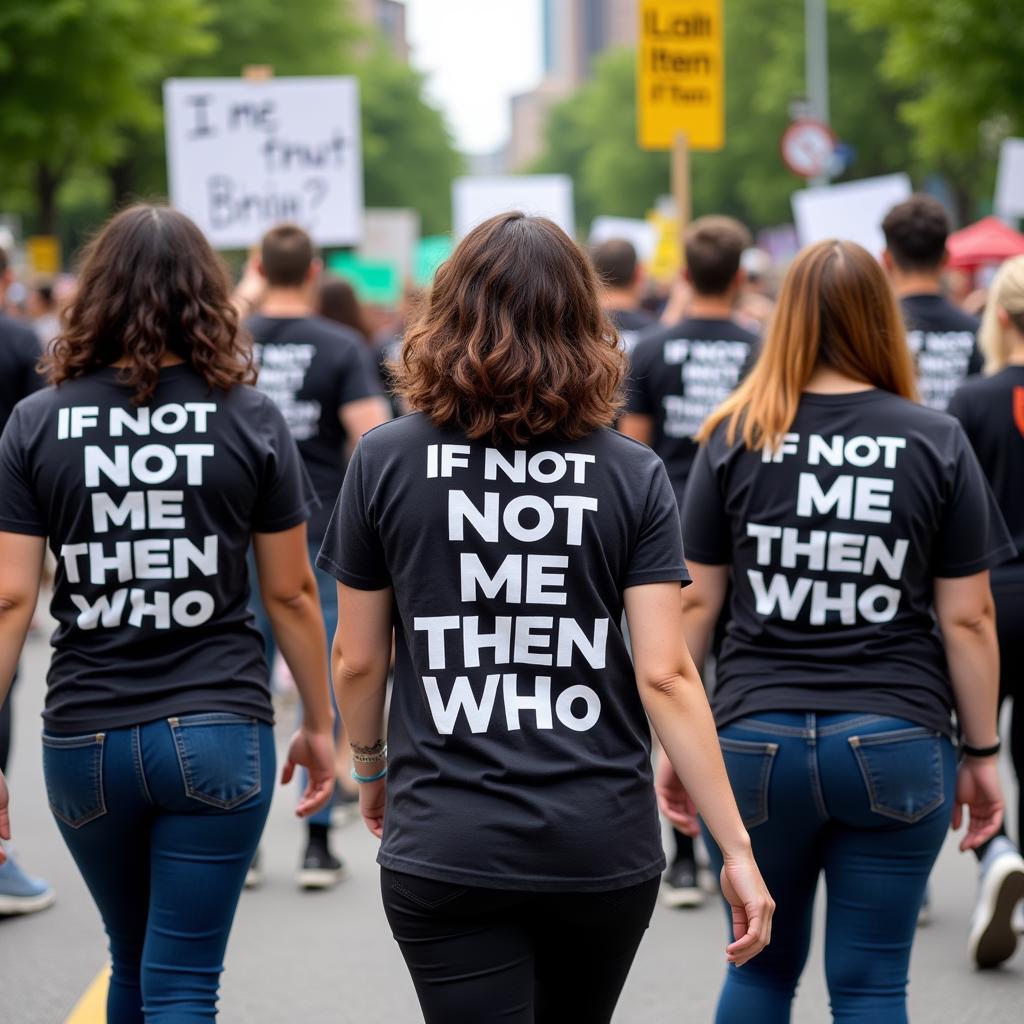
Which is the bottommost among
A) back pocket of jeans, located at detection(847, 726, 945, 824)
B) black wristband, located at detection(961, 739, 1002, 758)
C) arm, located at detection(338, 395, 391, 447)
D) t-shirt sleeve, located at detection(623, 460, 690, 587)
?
black wristband, located at detection(961, 739, 1002, 758)

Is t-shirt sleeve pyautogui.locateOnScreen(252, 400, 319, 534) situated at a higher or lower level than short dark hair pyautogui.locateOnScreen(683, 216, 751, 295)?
lower

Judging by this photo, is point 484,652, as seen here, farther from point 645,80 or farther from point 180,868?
point 645,80

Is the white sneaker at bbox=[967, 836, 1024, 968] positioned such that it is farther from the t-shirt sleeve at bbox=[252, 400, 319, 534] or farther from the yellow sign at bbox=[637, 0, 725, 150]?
the yellow sign at bbox=[637, 0, 725, 150]

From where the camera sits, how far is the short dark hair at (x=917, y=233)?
5.63 metres

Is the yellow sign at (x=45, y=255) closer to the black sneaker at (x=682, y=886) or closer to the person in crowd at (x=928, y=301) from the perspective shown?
the person in crowd at (x=928, y=301)

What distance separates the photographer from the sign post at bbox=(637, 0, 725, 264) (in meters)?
10.2

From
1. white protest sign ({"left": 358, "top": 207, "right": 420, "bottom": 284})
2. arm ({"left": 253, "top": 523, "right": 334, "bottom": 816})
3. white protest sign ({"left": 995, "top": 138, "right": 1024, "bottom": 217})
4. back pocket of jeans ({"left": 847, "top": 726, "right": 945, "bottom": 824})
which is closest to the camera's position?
back pocket of jeans ({"left": 847, "top": 726, "right": 945, "bottom": 824})

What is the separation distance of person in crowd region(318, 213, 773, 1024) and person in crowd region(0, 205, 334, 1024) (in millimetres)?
719

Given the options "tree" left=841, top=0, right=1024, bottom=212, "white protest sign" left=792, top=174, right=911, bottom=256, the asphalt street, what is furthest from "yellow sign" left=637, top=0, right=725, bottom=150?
"tree" left=841, top=0, right=1024, bottom=212

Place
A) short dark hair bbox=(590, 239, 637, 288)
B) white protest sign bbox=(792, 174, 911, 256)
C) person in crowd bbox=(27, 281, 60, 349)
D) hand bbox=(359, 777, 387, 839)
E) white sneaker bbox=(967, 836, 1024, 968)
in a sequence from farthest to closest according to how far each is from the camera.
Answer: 1. person in crowd bbox=(27, 281, 60, 349)
2. white protest sign bbox=(792, 174, 911, 256)
3. short dark hair bbox=(590, 239, 637, 288)
4. white sneaker bbox=(967, 836, 1024, 968)
5. hand bbox=(359, 777, 387, 839)

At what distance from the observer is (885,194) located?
9.55 meters

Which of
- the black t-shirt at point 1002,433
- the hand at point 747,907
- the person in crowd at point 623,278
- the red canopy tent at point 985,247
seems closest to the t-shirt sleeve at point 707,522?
the hand at point 747,907

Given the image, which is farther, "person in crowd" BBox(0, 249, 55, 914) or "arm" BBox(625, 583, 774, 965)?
"person in crowd" BBox(0, 249, 55, 914)

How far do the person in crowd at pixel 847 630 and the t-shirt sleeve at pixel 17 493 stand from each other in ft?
4.71
